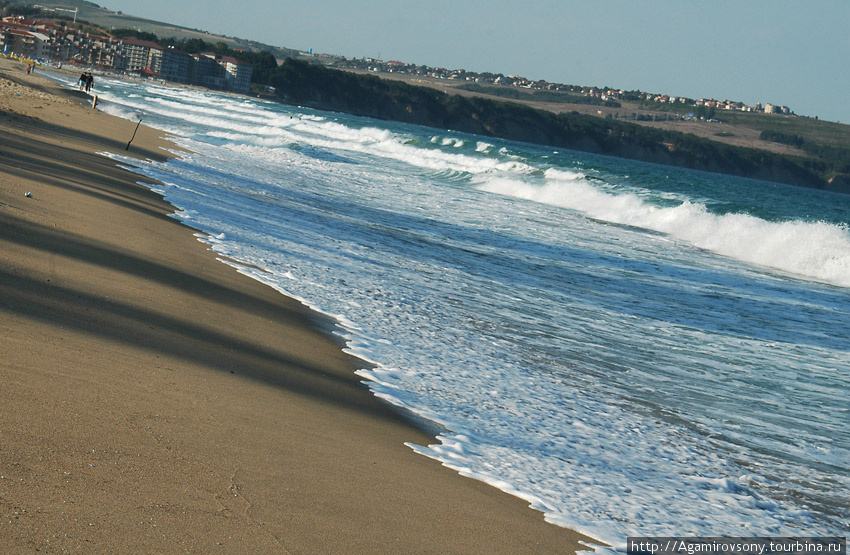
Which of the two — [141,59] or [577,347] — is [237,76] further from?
[577,347]

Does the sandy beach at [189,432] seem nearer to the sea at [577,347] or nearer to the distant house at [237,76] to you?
the sea at [577,347]

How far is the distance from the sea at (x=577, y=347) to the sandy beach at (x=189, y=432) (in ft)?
1.94

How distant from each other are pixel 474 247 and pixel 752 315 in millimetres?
5465

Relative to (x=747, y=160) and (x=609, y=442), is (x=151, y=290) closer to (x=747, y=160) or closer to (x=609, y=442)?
(x=609, y=442)

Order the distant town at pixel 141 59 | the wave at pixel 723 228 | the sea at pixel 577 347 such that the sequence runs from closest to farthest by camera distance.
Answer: the sea at pixel 577 347
the wave at pixel 723 228
the distant town at pixel 141 59

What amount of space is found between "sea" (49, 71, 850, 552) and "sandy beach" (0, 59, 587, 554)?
0.59m

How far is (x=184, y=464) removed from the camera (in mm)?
4145

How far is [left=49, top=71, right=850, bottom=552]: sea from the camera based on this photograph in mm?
5867

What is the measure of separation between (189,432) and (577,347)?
19.5 ft

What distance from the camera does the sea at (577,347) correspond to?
19.2ft

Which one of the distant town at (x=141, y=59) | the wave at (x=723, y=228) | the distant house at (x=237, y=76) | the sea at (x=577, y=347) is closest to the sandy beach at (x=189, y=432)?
the sea at (x=577, y=347)

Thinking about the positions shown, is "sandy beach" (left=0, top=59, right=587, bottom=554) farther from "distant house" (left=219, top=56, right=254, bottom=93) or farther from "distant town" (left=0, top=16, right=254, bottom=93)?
"distant town" (left=0, top=16, right=254, bottom=93)

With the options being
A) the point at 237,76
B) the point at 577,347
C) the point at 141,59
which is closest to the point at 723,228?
the point at 577,347

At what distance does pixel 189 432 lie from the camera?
460cm
